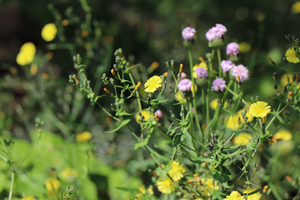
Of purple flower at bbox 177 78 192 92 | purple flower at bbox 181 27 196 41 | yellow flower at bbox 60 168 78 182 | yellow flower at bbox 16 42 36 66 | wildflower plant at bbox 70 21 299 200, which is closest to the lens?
wildflower plant at bbox 70 21 299 200

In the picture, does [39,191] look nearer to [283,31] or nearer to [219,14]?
[219,14]

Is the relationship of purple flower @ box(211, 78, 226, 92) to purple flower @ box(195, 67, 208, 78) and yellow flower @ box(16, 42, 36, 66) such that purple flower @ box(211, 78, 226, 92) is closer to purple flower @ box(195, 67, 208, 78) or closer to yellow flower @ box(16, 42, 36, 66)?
purple flower @ box(195, 67, 208, 78)

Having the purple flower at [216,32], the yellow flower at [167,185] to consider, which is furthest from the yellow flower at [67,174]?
the purple flower at [216,32]

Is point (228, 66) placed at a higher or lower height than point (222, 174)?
higher

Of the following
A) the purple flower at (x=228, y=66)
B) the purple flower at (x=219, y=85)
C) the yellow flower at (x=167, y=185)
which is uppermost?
the purple flower at (x=228, y=66)

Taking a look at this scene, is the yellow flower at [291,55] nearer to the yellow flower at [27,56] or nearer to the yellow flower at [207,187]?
the yellow flower at [207,187]

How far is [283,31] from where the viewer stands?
2242 mm

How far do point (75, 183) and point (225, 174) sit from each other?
697mm


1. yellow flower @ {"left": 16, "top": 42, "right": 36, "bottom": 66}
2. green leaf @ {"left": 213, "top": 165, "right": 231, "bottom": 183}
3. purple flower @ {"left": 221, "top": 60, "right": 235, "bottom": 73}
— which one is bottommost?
green leaf @ {"left": 213, "top": 165, "right": 231, "bottom": 183}

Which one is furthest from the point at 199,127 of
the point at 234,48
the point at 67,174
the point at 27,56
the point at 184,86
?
the point at 27,56

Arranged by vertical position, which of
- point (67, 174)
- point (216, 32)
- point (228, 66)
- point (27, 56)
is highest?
point (216, 32)

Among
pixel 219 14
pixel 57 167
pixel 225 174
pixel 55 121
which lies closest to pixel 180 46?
pixel 219 14

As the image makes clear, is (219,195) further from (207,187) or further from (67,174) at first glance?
(67,174)

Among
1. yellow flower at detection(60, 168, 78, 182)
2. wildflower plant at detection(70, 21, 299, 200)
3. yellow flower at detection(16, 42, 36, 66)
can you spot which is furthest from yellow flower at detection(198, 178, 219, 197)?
yellow flower at detection(16, 42, 36, 66)
